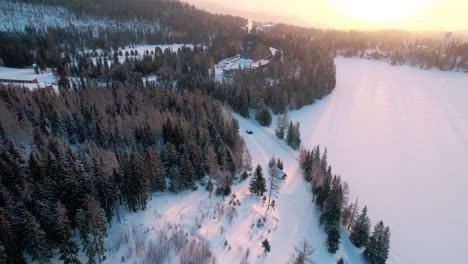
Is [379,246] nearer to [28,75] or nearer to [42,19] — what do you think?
[28,75]

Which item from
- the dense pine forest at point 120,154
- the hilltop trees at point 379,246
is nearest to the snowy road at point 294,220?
the dense pine forest at point 120,154

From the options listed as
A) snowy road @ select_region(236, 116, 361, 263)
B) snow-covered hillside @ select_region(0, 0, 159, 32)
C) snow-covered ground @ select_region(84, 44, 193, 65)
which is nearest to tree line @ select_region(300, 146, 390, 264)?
snowy road @ select_region(236, 116, 361, 263)

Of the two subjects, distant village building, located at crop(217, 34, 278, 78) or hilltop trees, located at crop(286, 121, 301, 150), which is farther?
distant village building, located at crop(217, 34, 278, 78)

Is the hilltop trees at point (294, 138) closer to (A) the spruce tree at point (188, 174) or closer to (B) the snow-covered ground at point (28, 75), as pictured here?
(A) the spruce tree at point (188, 174)

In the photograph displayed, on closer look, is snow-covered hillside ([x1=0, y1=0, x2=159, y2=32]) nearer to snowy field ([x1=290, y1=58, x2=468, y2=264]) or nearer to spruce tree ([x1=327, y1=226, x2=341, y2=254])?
snowy field ([x1=290, y1=58, x2=468, y2=264])

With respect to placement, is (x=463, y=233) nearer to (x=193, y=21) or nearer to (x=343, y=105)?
(x=343, y=105)
